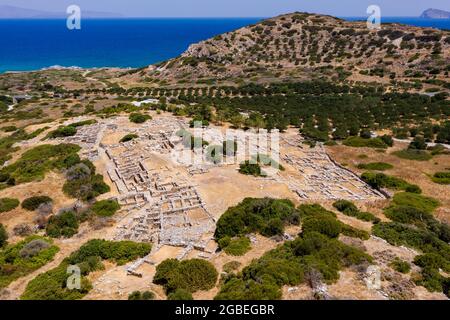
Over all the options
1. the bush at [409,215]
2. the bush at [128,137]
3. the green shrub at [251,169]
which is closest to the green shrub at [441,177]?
the bush at [409,215]

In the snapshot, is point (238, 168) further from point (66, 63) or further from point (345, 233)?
point (66, 63)

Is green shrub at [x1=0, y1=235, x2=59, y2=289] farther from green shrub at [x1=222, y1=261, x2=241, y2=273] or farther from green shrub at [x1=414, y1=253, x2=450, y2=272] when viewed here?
green shrub at [x1=414, y1=253, x2=450, y2=272]

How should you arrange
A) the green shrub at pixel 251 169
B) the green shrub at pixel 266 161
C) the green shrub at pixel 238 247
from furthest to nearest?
the green shrub at pixel 266 161, the green shrub at pixel 251 169, the green shrub at pixel 238 247

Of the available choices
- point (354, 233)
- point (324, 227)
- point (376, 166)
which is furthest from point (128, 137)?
point (354, 233)

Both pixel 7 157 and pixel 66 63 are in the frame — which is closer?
pixel 7 157

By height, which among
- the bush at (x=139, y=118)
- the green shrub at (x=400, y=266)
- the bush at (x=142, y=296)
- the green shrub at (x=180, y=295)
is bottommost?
the bush at (x=142, y=296)

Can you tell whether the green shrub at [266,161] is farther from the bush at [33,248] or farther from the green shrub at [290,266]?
the bush at [33,248]

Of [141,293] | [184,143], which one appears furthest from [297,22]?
[141,293]
